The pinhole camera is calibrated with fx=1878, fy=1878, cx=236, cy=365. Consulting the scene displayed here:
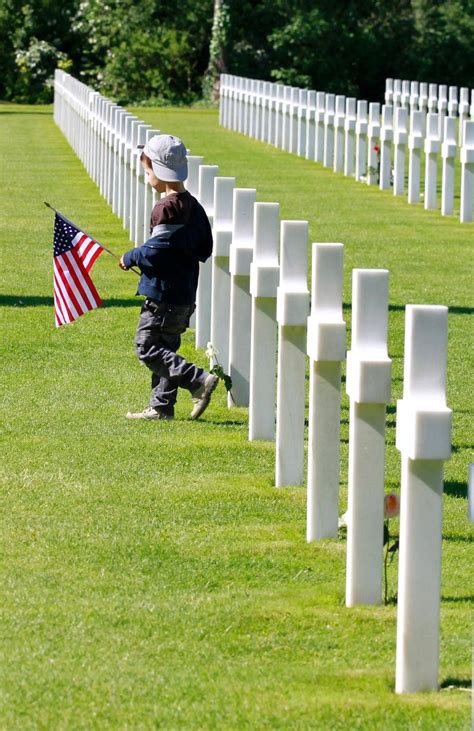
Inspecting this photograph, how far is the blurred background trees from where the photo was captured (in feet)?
156

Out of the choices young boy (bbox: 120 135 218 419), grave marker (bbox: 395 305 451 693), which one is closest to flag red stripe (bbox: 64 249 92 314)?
young boy (bbox: 120 135 218 419)

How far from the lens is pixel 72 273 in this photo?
970 cm

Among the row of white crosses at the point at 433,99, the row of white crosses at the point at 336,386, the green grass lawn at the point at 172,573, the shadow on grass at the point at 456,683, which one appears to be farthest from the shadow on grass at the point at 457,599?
the row of white crosses at the point at 433,99

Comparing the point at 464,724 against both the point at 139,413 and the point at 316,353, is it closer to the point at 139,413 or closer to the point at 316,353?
the point at 316,353

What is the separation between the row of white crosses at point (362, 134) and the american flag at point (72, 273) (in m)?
10.7

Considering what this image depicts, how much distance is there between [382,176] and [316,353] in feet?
58.9

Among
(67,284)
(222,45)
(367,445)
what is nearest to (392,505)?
(367,445)

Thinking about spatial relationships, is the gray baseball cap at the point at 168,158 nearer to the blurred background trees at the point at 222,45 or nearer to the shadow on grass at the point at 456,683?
the shadow on grass at the point at 456,683

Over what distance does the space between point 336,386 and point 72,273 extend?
3300 millimetres

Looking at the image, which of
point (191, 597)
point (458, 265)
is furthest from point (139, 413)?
point (458, 265)

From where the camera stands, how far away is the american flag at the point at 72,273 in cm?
961

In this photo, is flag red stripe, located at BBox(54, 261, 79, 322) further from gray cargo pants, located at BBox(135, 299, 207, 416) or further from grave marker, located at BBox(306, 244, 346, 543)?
grave marker, located at BBox(306, 244, 346, 543)

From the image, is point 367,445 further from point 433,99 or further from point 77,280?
point 433,99

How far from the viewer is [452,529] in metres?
7.17
